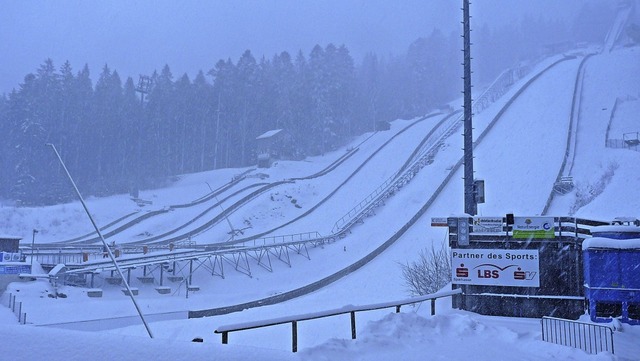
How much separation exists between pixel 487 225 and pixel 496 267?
105 centimetres

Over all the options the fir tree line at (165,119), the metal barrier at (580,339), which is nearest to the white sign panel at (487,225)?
the metal barrier at (580,339)

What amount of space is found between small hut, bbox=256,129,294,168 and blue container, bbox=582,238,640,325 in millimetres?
55575

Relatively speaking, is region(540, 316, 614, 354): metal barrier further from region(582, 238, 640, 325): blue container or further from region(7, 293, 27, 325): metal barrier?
region(7, 293, 27, 325): metal barrier

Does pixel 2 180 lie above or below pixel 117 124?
below

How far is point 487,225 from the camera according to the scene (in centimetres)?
1334

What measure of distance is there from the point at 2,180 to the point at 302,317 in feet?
213

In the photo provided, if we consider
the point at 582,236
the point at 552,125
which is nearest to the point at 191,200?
the point at 552,125

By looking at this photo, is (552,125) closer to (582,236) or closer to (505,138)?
(505,138)

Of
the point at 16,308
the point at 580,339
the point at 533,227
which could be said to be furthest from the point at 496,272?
the point at 16,308

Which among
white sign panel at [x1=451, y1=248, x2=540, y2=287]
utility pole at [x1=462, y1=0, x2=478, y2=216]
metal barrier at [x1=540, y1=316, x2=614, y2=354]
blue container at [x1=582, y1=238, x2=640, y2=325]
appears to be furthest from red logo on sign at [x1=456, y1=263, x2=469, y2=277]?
metal barrier at [x1=540, y1=316, x2=614, y2=354]

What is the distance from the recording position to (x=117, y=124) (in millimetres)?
71625

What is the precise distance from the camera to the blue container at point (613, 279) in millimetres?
11109

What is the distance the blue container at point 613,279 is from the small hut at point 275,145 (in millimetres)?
55575

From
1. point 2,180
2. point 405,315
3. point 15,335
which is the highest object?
point 2,180
